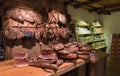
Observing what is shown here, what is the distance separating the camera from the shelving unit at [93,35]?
16.8 feet

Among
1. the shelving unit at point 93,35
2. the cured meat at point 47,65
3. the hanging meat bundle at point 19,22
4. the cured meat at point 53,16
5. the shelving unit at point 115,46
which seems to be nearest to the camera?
the cured meat at point 47,65

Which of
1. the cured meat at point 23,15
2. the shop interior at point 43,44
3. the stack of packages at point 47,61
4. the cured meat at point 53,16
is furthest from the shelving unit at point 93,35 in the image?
the stack of packages at point 47,61

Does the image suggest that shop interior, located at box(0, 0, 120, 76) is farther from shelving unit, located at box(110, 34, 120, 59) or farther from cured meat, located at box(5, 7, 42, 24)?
shelving unit, located at box(110, 34, 120, 59)

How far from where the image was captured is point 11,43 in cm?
275

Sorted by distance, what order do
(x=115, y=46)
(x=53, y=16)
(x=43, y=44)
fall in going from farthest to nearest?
(x=115, y=46)
(x=53, y=16)
(x=43, y=44)

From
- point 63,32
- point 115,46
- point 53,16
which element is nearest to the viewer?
point 53,16

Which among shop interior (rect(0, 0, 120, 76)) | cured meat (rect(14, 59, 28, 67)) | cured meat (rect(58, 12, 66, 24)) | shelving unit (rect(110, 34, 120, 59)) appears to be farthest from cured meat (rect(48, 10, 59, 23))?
shelving unit (rect(110, 34, 120, 59))

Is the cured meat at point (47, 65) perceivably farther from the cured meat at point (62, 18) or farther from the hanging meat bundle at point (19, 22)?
the cured meat at point (62, 18)

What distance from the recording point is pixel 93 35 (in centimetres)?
600

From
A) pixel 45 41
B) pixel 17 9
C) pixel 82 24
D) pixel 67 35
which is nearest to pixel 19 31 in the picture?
pixel 17 9

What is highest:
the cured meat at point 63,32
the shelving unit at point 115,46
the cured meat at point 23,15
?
the cured meat at point 23,15

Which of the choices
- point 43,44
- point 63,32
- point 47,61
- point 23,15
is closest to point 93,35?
point 63,32

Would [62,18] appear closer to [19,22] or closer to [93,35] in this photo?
[19,22]

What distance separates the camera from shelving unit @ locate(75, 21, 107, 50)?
16.8 ft
